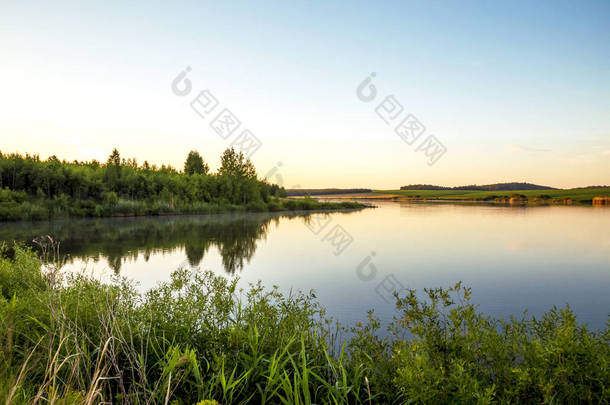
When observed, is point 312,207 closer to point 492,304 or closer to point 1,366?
point 492,304

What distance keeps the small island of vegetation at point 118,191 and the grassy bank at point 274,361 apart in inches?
1213

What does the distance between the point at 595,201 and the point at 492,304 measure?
7748 cm

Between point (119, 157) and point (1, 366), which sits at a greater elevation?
point (119, 157)

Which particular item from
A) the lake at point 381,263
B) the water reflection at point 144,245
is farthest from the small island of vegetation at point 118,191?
the lake at point 381,263

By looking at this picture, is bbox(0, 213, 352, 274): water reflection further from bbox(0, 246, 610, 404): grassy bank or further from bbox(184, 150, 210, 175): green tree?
bbox(184, 150, 210, 175): green tree

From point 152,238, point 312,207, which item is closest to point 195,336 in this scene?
point 152,238

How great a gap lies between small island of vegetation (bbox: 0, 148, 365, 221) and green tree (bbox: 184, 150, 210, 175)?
20052mm

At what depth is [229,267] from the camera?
39.7 feet

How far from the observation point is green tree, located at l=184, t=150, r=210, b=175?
7862 centimetres

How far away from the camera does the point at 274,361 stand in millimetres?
3010

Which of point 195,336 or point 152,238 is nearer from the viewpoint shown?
point 195,336

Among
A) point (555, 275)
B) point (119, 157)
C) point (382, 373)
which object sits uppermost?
point (119, 157)

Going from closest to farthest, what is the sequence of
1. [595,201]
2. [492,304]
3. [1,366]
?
[1,366] → [492,304] → [595,201]

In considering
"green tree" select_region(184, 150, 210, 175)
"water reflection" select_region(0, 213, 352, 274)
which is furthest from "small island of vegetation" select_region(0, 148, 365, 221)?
"green tree" select_region(184, 150, 210, 175)
